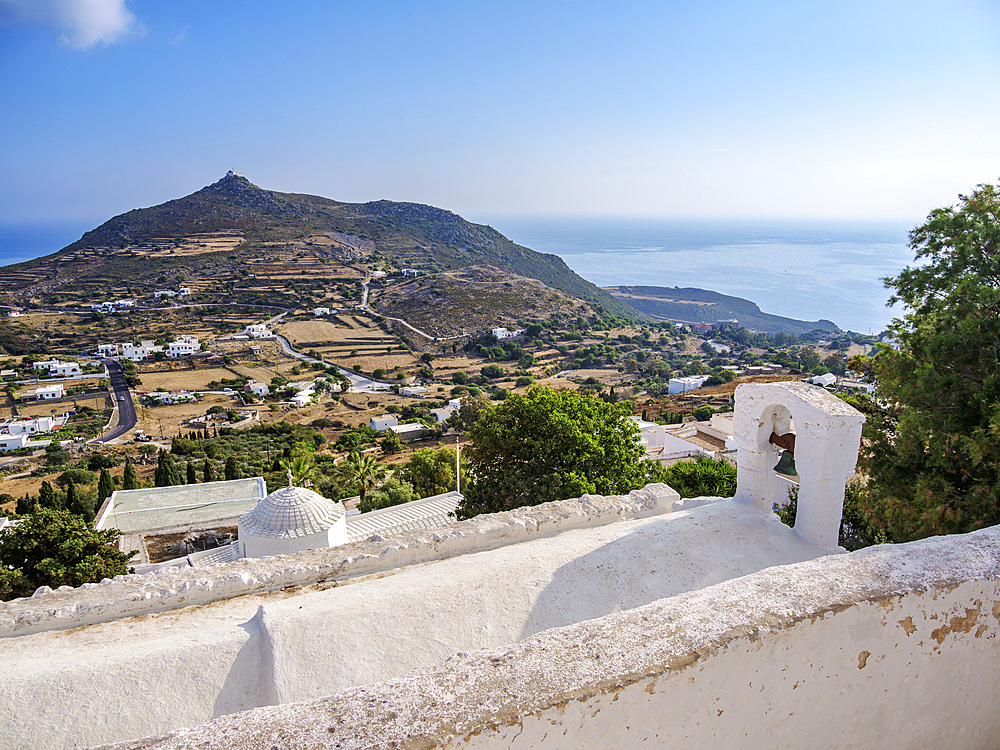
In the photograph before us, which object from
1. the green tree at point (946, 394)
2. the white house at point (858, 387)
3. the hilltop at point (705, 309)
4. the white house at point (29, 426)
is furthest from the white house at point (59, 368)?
the hilltop at point (705, 309)

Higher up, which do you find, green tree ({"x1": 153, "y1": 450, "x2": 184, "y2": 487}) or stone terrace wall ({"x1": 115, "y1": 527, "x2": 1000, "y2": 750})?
stone terrace wall ({"x1": 115, "y1": 527, "x2": 1000, "y2": 750})

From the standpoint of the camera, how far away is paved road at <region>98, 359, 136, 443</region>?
50747mm

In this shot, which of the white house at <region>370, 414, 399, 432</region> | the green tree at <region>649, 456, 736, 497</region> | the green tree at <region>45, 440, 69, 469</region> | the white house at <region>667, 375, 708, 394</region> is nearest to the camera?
the green tree at <region>649, 456, 736, 497</region>

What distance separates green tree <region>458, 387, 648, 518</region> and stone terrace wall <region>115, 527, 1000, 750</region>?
27.5 feet

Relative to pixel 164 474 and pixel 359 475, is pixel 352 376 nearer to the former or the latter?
pixel 164 474

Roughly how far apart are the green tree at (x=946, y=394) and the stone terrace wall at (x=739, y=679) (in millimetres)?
3896

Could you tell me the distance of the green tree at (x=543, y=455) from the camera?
12391 millimetres

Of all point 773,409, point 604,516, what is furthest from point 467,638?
point 773,409

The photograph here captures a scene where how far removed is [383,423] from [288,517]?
37.3 meters

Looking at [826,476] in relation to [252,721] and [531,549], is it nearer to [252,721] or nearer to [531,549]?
[531,549]

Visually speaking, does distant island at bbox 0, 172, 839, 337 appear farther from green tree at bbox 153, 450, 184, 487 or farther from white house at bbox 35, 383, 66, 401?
green tree at bbox 153, 450, 184, 487

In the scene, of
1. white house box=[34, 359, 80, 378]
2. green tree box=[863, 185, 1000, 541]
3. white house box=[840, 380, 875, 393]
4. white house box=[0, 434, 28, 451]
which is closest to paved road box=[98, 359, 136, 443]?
white house box=[34, 359, 80, 378]

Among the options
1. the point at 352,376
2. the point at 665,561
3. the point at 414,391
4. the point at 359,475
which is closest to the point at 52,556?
the point at 665,561

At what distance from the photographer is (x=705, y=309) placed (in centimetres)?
15788
